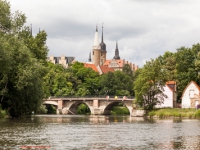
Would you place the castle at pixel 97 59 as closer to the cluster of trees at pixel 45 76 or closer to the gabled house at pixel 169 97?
the cluster of trees at pixel 45 76

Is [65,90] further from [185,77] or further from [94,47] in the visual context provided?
[94,47]

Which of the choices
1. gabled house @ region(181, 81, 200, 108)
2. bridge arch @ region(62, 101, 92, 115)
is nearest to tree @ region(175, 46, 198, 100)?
gabled house @ region(181, 81, 200, 108)

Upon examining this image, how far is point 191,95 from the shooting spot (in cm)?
7488

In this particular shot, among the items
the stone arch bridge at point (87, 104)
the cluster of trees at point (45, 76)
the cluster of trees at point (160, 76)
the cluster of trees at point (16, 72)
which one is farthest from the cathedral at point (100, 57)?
the cluster of trees at point (16, 72)

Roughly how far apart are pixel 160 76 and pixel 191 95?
9.00 m

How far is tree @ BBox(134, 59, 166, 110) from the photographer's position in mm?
67875

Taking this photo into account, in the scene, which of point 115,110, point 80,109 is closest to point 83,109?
point 80,109

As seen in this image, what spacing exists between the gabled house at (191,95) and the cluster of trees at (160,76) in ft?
9.62

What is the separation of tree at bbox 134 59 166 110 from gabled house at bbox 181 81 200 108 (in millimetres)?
5720

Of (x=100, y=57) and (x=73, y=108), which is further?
(x=100, y=57)

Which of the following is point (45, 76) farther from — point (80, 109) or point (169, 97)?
point (80, 109)

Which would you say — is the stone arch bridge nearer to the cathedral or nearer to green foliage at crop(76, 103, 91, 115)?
green foliage at crop(76, 103, 91, 115)

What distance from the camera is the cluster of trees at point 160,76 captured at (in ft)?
224

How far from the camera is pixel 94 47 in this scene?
18788 cm
